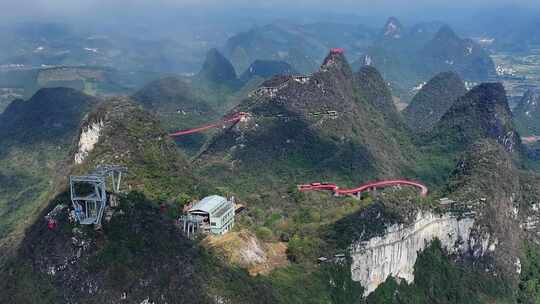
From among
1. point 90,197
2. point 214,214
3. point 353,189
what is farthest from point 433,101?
point 90,197

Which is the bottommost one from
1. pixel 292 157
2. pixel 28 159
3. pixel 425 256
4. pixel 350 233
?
pixel 28 159

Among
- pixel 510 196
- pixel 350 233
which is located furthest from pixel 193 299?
pixel 510 196

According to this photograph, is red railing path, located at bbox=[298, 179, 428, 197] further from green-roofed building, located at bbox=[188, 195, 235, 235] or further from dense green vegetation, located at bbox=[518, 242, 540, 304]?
green-roofed building, located at bbox=[188, 195, 235, 235]

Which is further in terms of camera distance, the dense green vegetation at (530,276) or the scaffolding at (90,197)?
the dense green vegetation at (530,276)

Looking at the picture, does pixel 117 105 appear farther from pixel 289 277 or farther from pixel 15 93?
pixel 15 93

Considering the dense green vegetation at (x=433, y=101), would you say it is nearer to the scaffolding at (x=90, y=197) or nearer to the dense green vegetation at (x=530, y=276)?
the dense green vegetation at (x=530, y=276)

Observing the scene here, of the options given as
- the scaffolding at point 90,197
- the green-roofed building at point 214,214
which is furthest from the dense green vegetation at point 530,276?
the scaffolding at point 90,197
